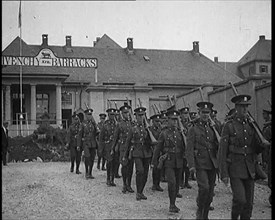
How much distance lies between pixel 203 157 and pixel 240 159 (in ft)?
2.82

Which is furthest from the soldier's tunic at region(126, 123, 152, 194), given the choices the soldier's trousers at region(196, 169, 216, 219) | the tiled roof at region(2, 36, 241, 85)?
the tiled roof at region(2, 36, 241, 85)

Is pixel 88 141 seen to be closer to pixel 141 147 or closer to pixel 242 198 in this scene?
pixel 141 147

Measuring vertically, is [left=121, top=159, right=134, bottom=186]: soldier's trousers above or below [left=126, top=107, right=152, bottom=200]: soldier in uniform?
below

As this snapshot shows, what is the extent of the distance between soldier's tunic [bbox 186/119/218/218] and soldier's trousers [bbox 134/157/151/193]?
85.1 inches

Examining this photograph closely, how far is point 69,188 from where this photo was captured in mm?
10938

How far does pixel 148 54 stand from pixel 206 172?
33.7 meters

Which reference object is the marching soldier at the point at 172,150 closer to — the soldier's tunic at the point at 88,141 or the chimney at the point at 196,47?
the soldier's tunic at the point at 88,141

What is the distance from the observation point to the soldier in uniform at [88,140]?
12.9 metres

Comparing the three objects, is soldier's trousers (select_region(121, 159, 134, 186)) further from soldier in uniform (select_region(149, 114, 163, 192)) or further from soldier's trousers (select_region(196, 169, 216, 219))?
soldier's trousers (select_region(196, 169, 216, 219))

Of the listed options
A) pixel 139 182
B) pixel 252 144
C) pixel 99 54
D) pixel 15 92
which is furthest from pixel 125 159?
pixel 99 54

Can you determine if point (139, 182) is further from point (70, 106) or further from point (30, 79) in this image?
point (70, 106)

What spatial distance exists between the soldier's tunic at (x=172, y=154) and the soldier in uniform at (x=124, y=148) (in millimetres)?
1446

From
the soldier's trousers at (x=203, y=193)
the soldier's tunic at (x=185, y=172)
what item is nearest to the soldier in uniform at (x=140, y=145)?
the soldier's tunic at (x=185, y=172)

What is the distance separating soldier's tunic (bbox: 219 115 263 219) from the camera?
6211 millimetres
